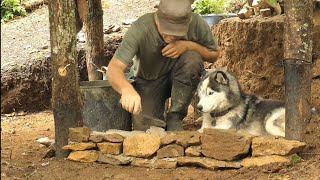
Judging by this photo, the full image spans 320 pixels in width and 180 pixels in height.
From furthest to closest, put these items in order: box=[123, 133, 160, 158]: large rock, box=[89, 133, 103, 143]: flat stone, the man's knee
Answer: the man's knee → box=[89, 133, 103, 143]: flat stone → box=[123, 133, 160, 158]: large rock

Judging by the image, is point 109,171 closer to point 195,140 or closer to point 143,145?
point 143,145

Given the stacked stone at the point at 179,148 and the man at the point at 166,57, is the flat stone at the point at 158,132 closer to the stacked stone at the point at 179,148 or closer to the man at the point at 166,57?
the stacked stone at the point at 179,148

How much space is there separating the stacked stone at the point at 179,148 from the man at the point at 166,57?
1.41 feet

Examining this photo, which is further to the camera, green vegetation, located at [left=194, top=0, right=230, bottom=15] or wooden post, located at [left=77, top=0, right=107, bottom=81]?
green vegetation, located at [left=194, top=0, right=230, bottom=15]

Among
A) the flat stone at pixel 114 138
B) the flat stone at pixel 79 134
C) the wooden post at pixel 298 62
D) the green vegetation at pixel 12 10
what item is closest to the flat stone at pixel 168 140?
the flat stone at pixel 114 138

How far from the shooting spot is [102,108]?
609 centimetres

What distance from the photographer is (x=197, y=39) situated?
237 inches

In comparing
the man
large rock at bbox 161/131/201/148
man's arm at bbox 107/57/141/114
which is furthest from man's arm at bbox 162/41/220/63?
large rock at bbox 161/131/201/148

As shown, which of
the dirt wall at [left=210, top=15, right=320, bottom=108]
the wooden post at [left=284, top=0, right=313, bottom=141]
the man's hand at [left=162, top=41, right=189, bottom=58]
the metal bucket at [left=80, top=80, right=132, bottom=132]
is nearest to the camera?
the wooden post at [left=284, top=0, right=313, bottom=141]

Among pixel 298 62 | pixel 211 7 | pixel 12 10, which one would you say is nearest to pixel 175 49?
pixel 298 62

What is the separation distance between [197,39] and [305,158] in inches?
69.1

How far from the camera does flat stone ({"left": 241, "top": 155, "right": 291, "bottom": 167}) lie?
4.93 meters

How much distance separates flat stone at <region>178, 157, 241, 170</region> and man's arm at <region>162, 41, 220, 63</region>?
113 centimetres

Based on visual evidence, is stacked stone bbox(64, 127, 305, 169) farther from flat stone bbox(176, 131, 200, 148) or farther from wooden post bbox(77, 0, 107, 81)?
wooden post bbox(77, 0, 107, 81)
